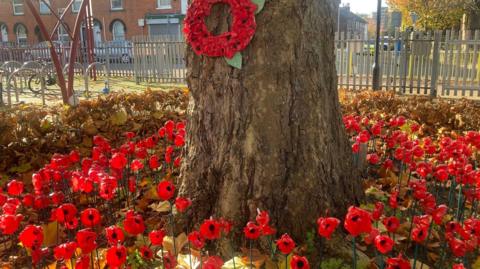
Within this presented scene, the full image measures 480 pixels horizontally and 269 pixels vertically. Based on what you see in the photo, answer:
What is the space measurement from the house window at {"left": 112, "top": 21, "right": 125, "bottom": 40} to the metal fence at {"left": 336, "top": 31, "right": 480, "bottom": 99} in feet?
94.6

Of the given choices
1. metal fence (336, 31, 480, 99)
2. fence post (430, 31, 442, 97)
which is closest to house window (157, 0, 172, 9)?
metal fence (336, 31, 480, 99)

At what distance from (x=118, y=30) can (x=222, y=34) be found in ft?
126

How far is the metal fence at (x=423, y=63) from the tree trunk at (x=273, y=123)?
9.88 meters

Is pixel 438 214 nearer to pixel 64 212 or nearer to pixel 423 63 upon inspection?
pixel 64 212

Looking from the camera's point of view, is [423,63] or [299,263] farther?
[423,63]

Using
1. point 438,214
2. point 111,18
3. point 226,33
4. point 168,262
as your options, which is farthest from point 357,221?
point 111,18

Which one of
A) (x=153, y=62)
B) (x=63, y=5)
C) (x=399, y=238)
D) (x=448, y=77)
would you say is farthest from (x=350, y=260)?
(x=63, y=5)

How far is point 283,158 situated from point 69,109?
392cm

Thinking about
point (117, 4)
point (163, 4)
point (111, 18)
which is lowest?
point (111, 18)

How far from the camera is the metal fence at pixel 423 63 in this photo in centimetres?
1154

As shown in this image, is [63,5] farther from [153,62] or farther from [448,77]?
[448,77]

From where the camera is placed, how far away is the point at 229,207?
104 inches

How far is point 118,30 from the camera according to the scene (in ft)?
127

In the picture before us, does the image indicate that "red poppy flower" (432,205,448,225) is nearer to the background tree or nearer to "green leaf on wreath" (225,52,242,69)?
"green leaf on wreath" (225,52,242,69)
